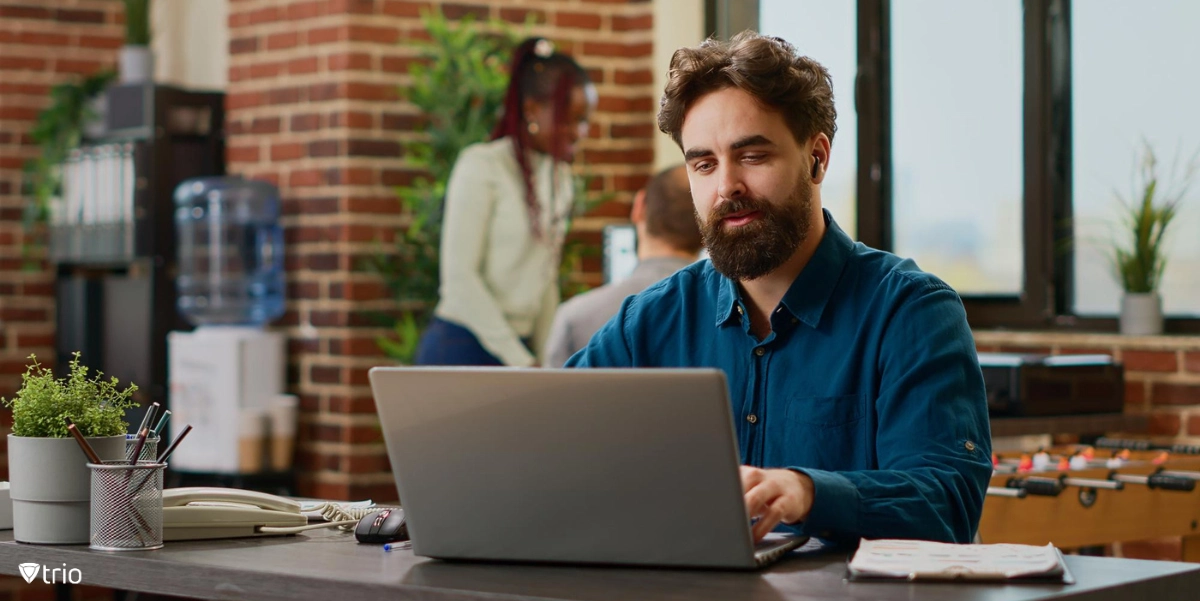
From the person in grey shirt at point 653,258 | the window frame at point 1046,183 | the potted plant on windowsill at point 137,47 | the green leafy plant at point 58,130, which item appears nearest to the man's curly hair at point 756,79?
the person in grey shirt at point 653,258

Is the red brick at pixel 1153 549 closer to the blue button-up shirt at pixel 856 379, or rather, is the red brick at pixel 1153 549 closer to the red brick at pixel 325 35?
the blue button-up shirt at pixel 856 379

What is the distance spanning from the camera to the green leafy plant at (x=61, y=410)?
1.84 meters

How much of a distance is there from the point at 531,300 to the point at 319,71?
98 cm

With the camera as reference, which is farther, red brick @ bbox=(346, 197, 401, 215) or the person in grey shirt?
red brick @ bbox=(346, 197, 401, 215)

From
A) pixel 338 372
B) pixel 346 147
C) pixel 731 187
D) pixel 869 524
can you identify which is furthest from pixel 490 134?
pixel 869 524

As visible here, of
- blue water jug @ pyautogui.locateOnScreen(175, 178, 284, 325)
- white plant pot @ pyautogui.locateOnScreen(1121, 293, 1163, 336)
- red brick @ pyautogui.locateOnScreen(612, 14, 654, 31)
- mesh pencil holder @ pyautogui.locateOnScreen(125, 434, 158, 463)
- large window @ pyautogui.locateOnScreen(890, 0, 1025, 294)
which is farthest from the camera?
red brick @ pyautogui.locateOnScreen(612, 14, 654, 31)

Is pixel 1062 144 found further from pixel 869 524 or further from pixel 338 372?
pixel 869 524

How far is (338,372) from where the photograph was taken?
4.85 m

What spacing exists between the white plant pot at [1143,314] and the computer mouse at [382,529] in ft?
9.36

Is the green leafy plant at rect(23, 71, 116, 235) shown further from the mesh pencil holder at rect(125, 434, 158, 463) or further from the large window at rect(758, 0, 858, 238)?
the mesh pencil holder at rect(125, 434, 158, 463)

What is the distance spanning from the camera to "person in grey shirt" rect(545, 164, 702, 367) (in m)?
3.76

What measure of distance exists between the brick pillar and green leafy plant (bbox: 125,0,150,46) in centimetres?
40

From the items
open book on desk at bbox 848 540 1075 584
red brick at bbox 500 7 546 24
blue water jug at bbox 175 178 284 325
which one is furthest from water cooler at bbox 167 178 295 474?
open book on desk at bbox 848 540 1075 584

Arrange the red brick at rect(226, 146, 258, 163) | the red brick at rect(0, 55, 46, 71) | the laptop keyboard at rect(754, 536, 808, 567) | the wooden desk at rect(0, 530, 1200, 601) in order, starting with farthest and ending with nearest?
the red brick at rect(0, 55, 46, 71)
the red brick at rect(226, 146, 258, 163)
the laptop keyboard at rect(754, 536, 808, 567)
the wooden desk at rect(0, 530, 1200, 601)
